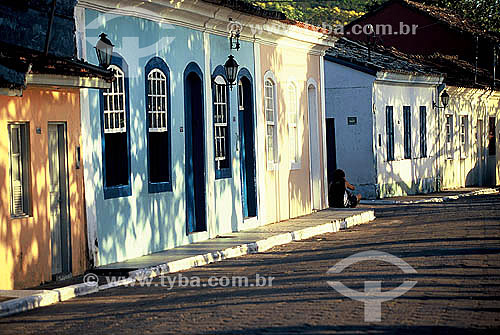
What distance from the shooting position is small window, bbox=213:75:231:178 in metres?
19.2

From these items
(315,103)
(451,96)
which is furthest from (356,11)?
(315,103)

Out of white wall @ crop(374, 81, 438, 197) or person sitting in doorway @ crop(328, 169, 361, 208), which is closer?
person sitting in doorway @ crop(328, 169, 361, 208)

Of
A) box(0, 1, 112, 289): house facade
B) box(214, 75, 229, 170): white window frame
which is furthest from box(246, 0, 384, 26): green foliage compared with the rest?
box(0, 1, 112, 289): house facade

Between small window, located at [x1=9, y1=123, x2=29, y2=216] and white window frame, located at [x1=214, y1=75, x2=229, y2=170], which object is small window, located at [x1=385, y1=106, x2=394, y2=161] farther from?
small window, located at [x1=9, y1=123, x2=29, y2=216]

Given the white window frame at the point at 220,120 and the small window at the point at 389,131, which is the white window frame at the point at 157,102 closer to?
the white window frame at the point at 220,120

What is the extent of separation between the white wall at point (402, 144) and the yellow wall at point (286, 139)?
660cm

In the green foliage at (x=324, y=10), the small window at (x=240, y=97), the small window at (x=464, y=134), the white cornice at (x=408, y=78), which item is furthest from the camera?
the green foliage at (x=324, y=10)

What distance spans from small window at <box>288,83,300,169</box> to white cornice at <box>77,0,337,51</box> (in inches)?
45.5

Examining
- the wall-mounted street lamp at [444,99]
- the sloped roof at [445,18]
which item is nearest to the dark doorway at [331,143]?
the wall-mounted street lamp at [444,99]

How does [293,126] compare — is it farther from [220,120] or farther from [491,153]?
[491,153]

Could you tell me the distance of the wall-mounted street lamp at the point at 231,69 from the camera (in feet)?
62.9

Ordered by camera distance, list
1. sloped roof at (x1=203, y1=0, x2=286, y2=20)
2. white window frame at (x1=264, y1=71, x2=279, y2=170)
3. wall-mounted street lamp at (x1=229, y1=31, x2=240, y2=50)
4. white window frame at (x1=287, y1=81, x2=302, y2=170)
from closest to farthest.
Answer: sloped roof at (x1=203, y1=0, x2=286, y2=20)
wall-mounted street lamp at (x1=229, y1=31, x2=240, y2=50)
white window frame at (x1=264, y1=71, x2=279, y2=170)
white window frame at (x1=287, y1=81, x2=302, y2=170)

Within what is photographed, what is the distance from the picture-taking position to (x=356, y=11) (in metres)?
81.4

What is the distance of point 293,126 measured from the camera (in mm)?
23625
